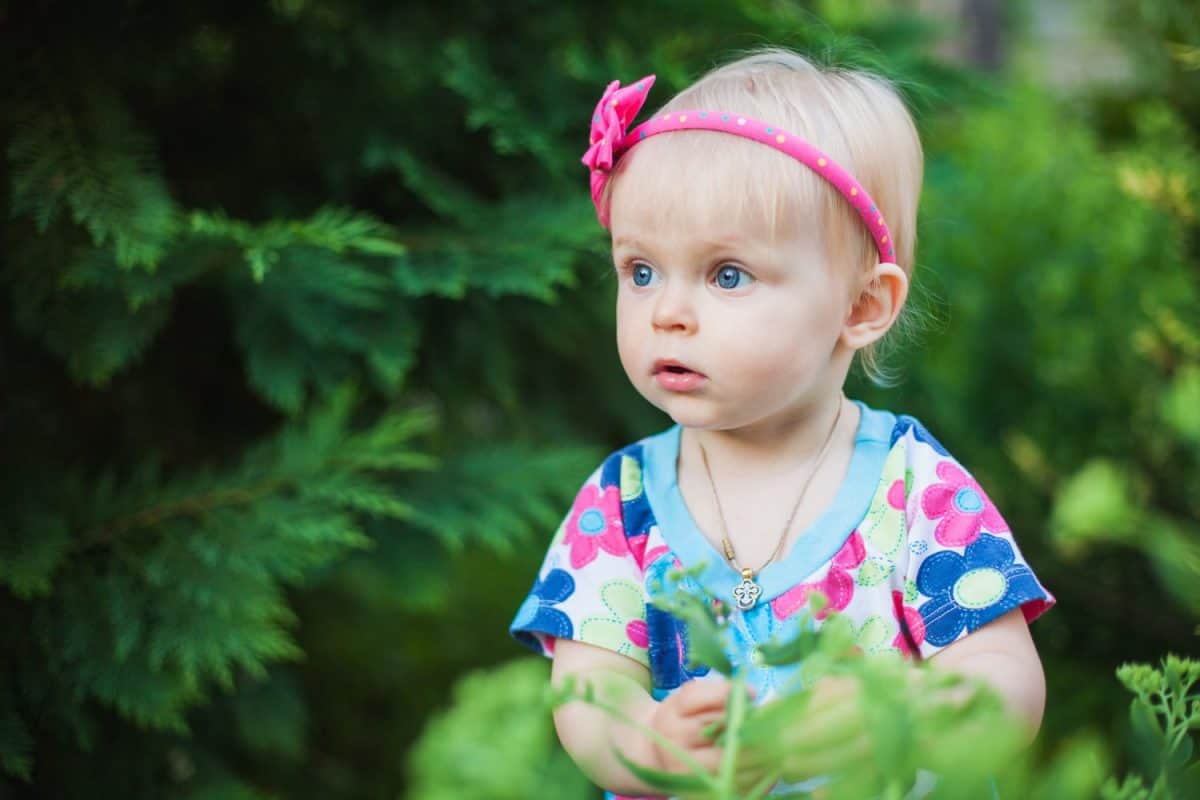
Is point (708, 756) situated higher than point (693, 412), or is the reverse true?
point (693, 412)

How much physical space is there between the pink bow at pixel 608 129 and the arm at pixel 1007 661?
2.45 feet

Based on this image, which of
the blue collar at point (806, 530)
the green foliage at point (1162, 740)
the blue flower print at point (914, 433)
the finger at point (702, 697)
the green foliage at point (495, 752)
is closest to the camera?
the green foliage at point (495, 752)

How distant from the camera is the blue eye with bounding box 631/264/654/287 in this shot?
1.58 metres

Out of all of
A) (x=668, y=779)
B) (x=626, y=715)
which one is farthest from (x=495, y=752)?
A: (x=626, y=715)

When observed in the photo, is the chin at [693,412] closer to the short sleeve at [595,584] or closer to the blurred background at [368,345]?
the short sleeve at [595,584]

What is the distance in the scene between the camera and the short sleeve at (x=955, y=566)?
1.50 meters

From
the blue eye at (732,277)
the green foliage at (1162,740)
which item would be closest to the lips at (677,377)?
the blue eye at (732,277)

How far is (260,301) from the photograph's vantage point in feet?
8.13

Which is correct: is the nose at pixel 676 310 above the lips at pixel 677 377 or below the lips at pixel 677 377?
above

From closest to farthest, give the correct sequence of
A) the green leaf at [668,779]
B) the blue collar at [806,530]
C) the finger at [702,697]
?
the green leaf at [668,779], the finger at [702,697], the blue collar at [806,530]

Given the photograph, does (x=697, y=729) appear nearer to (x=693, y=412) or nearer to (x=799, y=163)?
(x=693, y=412)

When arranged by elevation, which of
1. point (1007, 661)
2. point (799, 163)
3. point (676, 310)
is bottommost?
point (1007, 661)

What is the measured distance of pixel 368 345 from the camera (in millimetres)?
2500

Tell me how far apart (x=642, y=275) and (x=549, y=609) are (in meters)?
0.46
